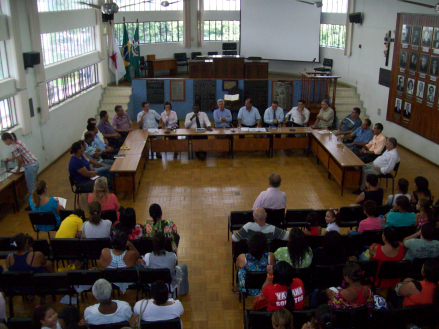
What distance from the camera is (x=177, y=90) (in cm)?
1398

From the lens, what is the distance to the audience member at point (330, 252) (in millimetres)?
4477

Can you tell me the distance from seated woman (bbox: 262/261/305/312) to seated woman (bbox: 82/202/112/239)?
2288mm

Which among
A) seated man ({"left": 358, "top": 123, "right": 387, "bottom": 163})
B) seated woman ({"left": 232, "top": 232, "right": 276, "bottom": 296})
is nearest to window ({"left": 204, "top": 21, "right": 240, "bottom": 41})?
seated man ({"left": 358, "top": 123, "right": 387, "bottom": 163})

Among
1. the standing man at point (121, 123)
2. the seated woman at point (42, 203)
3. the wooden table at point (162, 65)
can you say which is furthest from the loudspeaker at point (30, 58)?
the wooden table at point (162, 65)

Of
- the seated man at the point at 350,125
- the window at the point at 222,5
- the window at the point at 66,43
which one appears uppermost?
the window at the point at 222,5

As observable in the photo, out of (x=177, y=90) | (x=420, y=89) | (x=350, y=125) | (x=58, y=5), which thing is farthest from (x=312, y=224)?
(x=177, y=90)

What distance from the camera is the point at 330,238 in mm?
4469

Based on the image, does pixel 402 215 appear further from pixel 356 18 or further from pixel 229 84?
pixel 356 18

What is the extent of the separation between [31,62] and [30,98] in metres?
0.77

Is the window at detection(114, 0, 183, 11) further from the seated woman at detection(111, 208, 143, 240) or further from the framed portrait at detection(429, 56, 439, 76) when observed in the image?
the seated woman at detection(111, 208, 143, 240)

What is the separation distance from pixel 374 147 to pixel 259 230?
181 inches

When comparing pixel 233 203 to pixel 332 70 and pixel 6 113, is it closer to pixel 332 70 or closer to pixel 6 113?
pixel 6 113

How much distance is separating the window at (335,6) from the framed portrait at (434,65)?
5.48 meters

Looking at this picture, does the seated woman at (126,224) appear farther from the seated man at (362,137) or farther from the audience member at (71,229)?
the seated man at (362,137)
